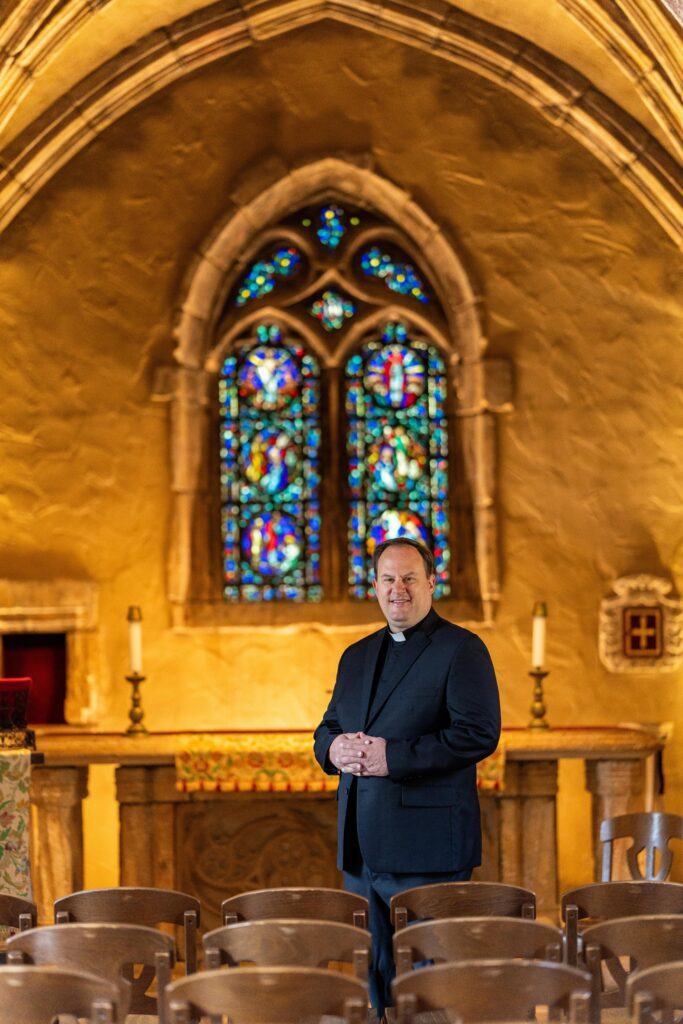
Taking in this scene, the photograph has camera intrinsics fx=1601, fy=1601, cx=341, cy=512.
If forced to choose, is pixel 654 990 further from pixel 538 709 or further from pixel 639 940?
pixel 538 709

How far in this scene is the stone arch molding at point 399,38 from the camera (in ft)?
29.2

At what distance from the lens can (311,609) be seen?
922 centimetres

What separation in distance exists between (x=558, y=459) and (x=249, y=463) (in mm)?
1808

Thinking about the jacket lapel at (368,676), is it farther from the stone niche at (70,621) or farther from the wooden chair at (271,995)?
the stone niche at (70,621)

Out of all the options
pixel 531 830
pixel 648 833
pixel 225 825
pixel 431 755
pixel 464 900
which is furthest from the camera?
pixel 225 825

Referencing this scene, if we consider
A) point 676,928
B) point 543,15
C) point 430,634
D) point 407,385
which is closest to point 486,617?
point 407,385

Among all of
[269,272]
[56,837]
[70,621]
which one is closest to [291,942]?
[56,837]

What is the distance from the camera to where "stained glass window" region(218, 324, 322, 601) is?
9.38 m

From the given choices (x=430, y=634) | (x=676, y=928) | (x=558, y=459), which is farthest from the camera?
(x=558, y=459)

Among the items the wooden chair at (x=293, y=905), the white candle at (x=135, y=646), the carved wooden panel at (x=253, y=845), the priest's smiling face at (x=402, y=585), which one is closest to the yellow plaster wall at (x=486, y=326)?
the white candle at (x=135, y=646)

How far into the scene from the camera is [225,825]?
283 inches

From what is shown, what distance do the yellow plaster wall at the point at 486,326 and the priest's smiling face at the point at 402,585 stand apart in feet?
13.9

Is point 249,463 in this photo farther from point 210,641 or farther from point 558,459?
point 558,459

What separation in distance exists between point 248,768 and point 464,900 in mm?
2828
